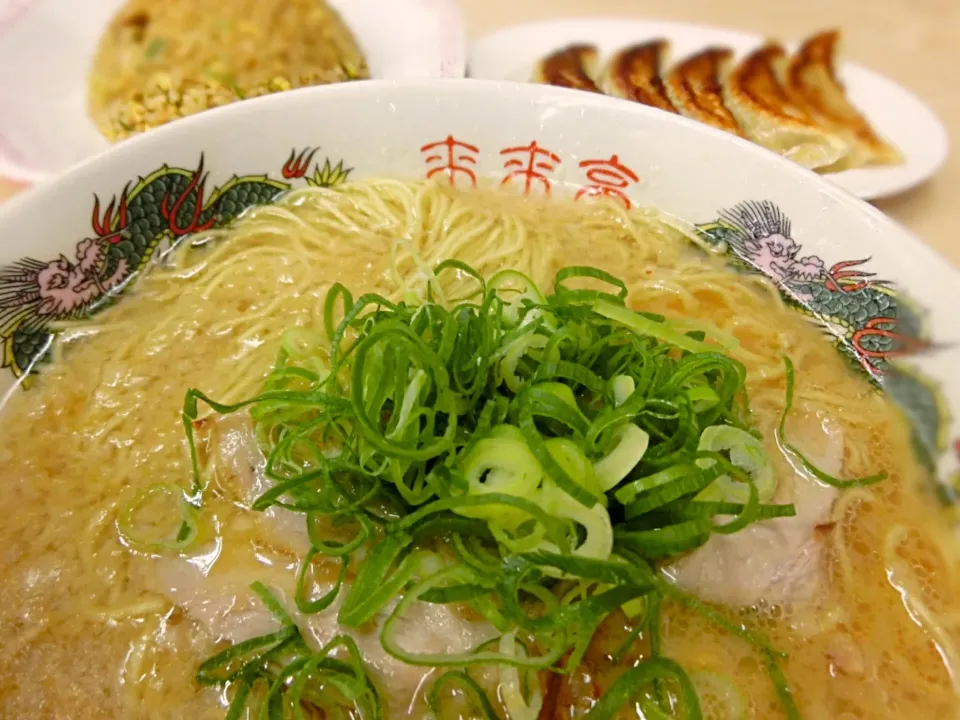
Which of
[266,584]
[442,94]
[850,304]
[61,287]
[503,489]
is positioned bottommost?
[266,584]

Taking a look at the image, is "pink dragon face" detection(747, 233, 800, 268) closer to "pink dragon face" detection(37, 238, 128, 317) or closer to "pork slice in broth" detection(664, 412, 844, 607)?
"pork slice in broth" detection(664, 412, 844, 607)

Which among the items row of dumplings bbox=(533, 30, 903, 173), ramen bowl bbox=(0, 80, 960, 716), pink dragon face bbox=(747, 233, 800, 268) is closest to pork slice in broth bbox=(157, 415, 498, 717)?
ramen bowl bbox=(0, 80, 960, 716)

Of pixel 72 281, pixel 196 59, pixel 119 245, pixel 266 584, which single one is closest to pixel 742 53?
pixel 196 59

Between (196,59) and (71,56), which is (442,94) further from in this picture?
(71,56)

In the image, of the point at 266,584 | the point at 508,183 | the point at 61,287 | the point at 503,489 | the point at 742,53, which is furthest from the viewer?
the point at 742,53

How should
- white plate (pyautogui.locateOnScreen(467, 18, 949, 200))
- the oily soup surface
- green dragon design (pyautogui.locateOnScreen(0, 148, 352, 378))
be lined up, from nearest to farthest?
the oily soup surface, green dragon design (pyautogui.locateOnScreen(0, 148, 352, 378)), white plate (pyautogui.locateOnScreen(467, 18, 949, 200))

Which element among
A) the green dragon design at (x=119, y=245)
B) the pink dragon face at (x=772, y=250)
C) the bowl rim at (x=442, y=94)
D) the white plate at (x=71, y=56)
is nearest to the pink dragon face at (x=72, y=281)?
the green dragon design at (x=119, y=245)
